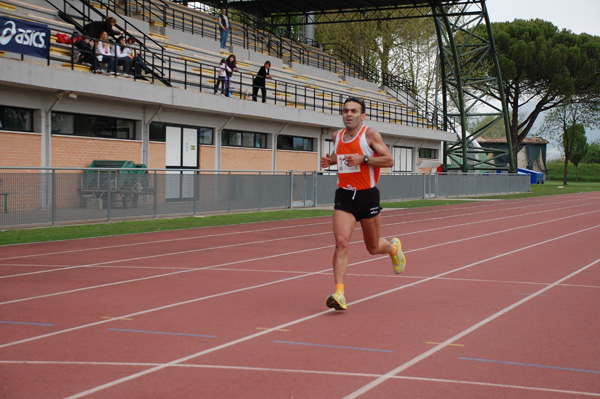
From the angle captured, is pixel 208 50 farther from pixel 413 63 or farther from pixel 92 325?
pixel 92 325

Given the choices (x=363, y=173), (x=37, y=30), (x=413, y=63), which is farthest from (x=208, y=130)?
(x=413, y=63)

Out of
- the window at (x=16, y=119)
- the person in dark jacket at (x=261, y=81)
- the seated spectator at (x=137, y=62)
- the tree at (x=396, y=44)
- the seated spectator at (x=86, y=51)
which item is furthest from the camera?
the tree at (x=396, y=44)

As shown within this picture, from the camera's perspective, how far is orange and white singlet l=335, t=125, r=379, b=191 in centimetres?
773

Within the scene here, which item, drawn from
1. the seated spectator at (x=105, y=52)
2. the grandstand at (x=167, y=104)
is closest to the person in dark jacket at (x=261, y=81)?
the grandstand at (x=167, y=104)

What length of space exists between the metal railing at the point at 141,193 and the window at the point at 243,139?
468cm

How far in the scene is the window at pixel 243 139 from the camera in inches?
1211

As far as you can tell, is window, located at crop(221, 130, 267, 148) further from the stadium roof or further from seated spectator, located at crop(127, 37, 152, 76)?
the stadium roof

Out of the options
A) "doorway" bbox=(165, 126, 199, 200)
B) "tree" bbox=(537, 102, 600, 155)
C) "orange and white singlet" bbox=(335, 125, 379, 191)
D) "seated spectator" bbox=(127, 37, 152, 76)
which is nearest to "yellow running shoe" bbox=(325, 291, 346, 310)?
"orange and white singlet" bbox=(335, 125, 379, 191)

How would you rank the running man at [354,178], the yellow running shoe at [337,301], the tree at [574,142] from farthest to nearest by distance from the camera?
the tree at [574,142], the running man at [354,178], the yellow running shoe at [337,301]

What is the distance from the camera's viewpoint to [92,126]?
24234mm

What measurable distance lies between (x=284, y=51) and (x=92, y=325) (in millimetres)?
37664

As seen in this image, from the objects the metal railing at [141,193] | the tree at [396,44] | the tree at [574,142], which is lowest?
the metal railing at [141,193]

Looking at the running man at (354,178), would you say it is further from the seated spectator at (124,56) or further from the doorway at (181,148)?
the doorway at (181,148)

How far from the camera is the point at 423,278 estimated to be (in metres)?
10.2
